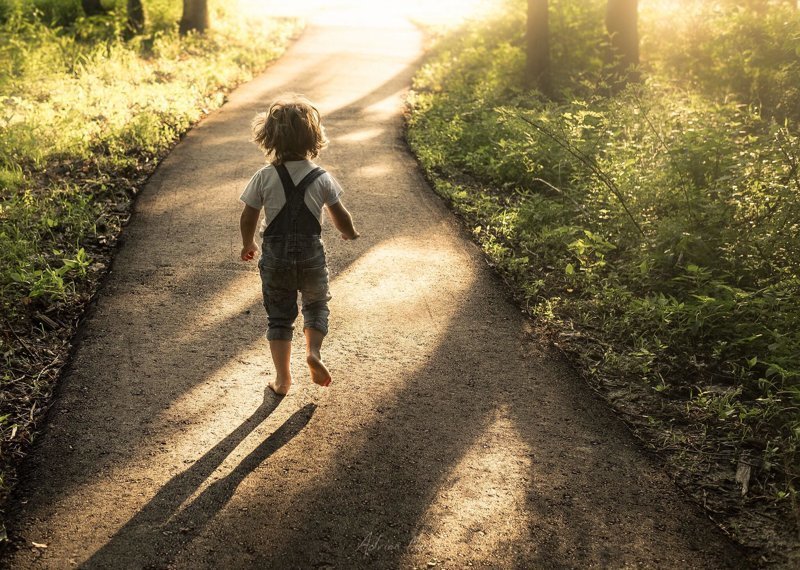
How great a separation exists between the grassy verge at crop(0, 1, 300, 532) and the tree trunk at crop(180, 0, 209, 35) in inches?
11.7

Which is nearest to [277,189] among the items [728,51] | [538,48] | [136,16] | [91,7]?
[538,48]

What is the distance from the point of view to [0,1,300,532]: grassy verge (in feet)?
17.3

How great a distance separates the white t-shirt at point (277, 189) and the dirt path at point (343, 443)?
4.24 ft

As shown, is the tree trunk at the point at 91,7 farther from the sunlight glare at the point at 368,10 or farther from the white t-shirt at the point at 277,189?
the white t-shirt at the point at 277,189

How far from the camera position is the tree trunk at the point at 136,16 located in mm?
17406

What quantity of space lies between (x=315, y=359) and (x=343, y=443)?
574 mm

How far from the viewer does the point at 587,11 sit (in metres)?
15.4

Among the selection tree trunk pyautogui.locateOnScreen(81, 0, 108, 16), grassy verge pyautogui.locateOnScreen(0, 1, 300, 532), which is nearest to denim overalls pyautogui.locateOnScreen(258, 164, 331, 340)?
grassy verge pyautogui.locateOnScreen(0, 1, 300, 532)

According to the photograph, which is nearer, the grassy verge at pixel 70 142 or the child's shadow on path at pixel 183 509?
the child's shadow on path at pixel 183 509

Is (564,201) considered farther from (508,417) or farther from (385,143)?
(508,417)

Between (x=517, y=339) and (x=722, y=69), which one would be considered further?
(x=722, y=69)

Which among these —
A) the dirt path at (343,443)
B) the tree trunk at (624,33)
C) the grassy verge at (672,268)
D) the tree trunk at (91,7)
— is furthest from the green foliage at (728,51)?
the tree trunk at (91,7)

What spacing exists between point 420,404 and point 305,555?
1.50 metres

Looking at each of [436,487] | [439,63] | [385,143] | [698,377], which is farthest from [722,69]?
[436,487]
